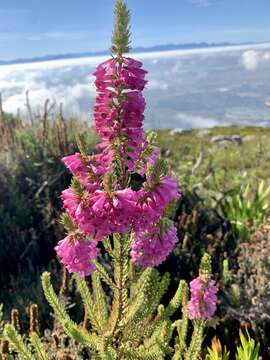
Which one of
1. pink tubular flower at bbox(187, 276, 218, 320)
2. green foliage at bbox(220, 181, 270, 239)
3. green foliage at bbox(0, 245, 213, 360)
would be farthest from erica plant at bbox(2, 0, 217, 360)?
green foliage at bbox(220, 181, 270, 239)

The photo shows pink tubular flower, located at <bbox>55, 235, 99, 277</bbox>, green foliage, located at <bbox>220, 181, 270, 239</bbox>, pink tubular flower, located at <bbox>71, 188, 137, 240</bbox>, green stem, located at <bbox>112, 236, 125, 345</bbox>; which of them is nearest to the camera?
pink tubular flower, located at <bbox>71, 188, 137, 240</bbox>

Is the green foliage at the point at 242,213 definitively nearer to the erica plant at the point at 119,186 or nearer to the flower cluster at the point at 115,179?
the erica plant at the point at 119,186

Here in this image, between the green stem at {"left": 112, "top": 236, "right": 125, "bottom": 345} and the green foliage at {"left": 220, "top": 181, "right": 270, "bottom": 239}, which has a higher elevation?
the green stem at {"left": 112, "top": 236, "right": 125, "bottom": 345}

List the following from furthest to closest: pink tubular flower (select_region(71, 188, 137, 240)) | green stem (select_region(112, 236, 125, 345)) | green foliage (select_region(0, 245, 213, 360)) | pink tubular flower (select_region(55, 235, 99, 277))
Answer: green foliage (select_region(0, 245, 213, 360)), green stem (select_region(112, 236, 125, 345)), pink tubular flower (select_region(55, 235, 99, 277)), pink tubular flower (select_region(71, 188, 137, 240))

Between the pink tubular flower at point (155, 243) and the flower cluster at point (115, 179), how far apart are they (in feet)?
0.07

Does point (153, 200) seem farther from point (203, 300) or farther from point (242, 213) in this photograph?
point (242, 213)

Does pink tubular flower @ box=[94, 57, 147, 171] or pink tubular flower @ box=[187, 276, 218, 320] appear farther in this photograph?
pink tubular flower @ box=[187, 276, 218, 320]

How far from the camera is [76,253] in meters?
1.71

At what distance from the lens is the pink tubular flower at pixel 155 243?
5.84ft

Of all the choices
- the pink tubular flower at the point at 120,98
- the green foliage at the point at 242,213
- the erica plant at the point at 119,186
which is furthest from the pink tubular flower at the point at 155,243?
the green foliage at the point at 242,213

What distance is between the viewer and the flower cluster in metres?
1.54

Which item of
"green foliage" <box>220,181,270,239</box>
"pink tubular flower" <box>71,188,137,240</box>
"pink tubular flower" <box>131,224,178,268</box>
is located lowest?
"green foliage" <box>220,181,270,239</box>

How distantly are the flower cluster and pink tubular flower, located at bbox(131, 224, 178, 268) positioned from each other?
0.02 meters

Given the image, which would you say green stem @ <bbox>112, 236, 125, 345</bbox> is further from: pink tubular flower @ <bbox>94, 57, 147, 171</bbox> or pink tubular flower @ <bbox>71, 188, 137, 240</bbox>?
pink tubular flower @ <bbox>94, 57, 147, 171</bbox>
